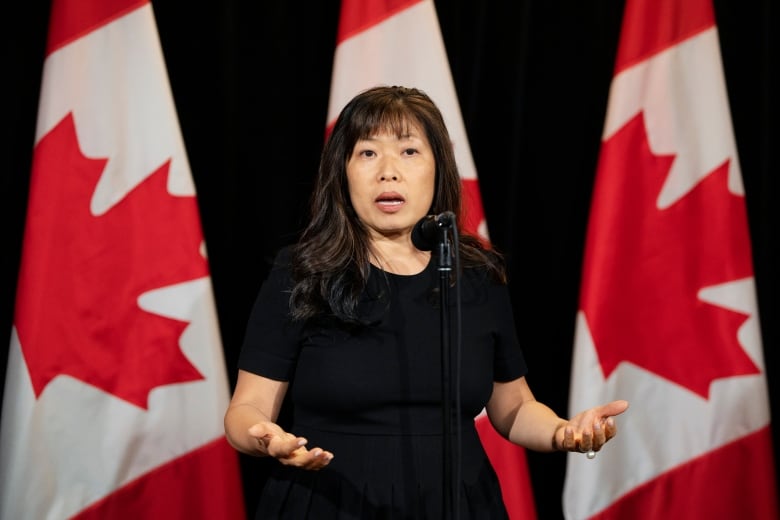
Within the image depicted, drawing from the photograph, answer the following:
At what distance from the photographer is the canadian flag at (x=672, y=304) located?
7.84ft

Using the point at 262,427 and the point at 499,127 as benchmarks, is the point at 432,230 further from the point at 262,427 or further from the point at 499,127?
the point at 499,127

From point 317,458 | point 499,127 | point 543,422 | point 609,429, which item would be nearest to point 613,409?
point 609,429

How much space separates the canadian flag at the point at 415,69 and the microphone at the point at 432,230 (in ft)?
3.37

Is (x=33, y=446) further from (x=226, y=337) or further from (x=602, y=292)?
(x=602, y=292)

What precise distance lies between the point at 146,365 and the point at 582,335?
1171mm

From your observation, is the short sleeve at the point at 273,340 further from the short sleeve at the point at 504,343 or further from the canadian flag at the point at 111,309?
the canadian flag at the point at 111,309

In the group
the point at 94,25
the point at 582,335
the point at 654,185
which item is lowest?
the point at 582,335

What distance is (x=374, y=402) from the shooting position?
145cm

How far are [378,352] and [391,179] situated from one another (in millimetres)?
309

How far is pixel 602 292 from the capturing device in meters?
2.42

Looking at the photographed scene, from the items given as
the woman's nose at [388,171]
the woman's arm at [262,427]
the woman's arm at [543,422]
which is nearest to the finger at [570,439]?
the woman's arm at [543,422]

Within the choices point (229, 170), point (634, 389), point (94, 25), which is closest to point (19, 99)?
point (94, 25)

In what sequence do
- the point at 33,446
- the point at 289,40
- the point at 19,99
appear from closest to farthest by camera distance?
the point at 33,446 < the point at 19,99 < the point at 289,40

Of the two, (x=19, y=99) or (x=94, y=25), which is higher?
(x=94, y=25)
